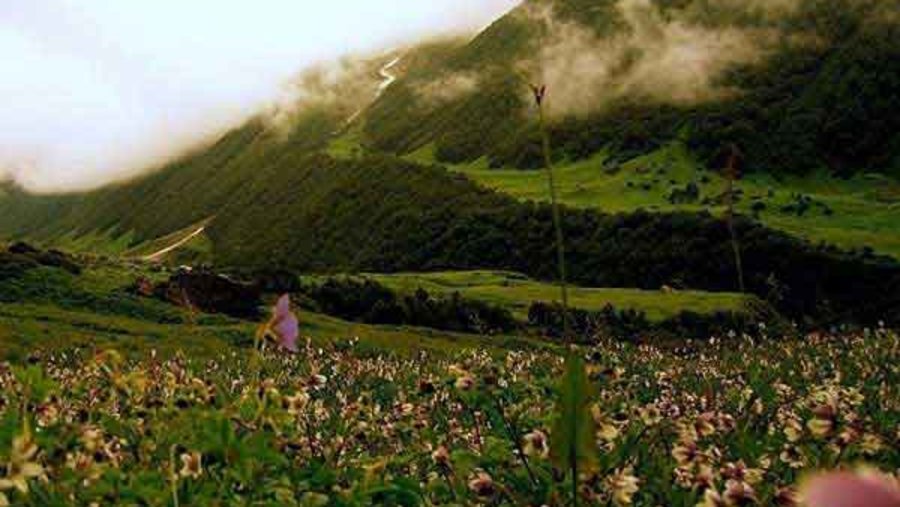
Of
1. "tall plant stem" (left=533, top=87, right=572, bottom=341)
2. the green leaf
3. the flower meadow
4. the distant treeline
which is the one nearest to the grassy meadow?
the distant treeline

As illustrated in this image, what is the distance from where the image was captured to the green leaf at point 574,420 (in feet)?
8.64

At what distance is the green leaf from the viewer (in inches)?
104

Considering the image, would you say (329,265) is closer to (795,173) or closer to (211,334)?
(795,173)

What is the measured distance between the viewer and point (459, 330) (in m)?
78.5

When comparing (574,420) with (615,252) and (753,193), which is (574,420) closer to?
(615,252)

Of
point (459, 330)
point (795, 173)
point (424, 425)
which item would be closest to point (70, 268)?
point (459, 330)

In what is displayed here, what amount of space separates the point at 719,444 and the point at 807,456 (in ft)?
4.47

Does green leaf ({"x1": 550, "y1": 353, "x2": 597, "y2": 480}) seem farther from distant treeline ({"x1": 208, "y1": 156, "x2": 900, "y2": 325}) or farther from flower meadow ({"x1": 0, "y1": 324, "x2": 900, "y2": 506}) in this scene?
distant treeline ({"x1": 208, "y1": 156, "x2": 900, "y2": 325})

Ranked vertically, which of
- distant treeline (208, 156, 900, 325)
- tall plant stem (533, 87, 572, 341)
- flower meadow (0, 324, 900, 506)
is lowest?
flower meadow (0, 324, 900, 506)

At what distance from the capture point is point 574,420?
2.67 metres

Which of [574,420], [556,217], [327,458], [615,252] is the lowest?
[327,458]

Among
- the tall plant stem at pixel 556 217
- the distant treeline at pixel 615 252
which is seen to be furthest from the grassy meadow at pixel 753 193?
the tall plant stem at pixel 556 217

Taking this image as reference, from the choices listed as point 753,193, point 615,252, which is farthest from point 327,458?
point 753,193

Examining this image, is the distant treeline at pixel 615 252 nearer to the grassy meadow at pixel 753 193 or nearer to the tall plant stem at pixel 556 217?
the grassy meadow at pixel 753 193
